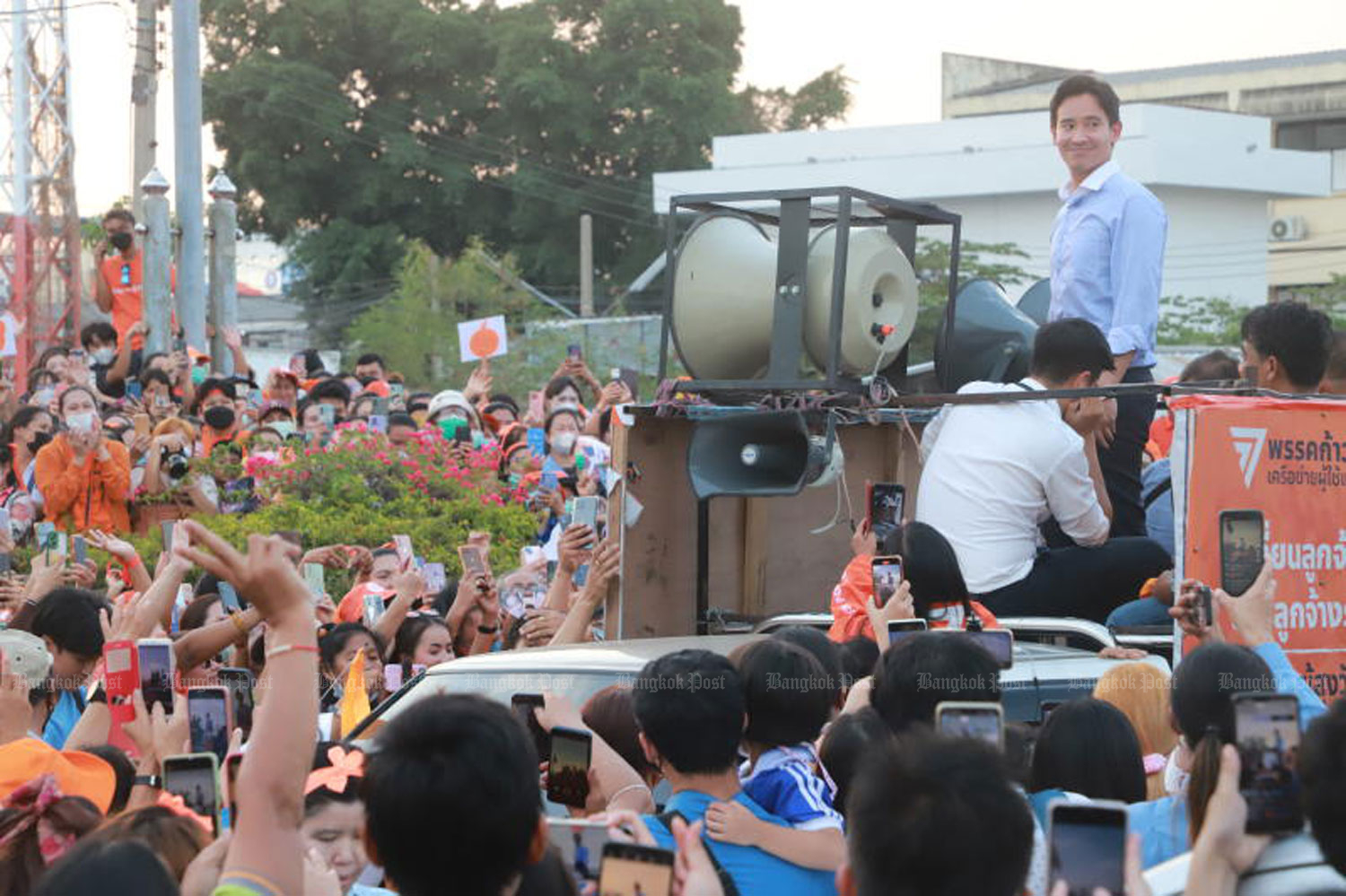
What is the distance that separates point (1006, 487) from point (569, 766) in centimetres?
300

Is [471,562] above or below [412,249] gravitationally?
below

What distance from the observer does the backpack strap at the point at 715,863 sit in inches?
151

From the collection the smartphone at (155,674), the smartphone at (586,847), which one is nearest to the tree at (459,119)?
the smartphone at (155,674)

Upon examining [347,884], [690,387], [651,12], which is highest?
[651,12]

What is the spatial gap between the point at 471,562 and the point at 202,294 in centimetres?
1136

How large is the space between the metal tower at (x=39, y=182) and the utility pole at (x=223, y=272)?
344cm

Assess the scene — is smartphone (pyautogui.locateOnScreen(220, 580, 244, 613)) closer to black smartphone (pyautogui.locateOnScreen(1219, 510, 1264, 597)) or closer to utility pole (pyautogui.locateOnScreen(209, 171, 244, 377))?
black smartphone (pyautogui.locateOnScreen(1219, 510, 1264, 597))

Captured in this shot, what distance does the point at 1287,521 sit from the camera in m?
5.63

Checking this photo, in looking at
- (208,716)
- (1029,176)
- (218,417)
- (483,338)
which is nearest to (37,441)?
(218,417)

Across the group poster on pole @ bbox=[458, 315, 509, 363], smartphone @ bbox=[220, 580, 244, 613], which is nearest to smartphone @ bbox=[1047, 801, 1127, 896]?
smartphone @ bbox=[220, 580, 244, 613]

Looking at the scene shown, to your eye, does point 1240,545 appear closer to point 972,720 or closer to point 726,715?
point 726,715

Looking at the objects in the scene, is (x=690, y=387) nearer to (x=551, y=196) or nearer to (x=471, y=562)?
(x=471, y=562)

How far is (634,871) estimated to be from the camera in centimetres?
308

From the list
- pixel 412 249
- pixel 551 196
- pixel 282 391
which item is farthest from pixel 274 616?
pixel 551 196
